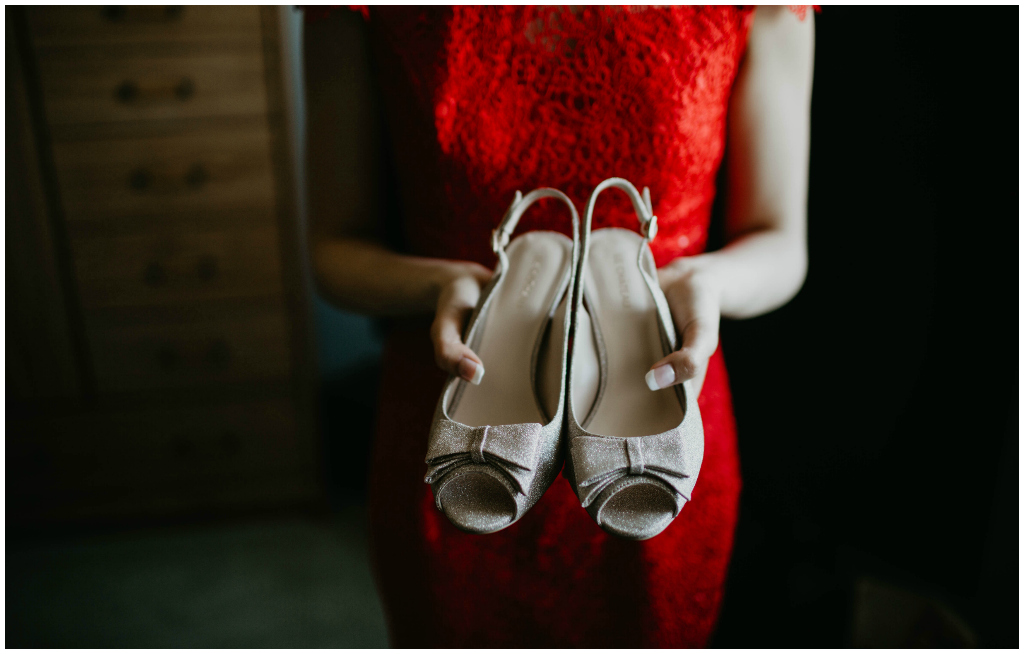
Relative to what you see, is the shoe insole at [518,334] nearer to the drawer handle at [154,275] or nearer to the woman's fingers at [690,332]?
the woman's fingers at [690,332]

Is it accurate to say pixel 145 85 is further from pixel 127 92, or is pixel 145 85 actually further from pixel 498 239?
pixel 498 239

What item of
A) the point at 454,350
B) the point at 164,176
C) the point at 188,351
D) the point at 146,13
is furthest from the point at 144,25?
the point at 454,350

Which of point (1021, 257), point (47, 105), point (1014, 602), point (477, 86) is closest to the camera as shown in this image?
point (477, 86)

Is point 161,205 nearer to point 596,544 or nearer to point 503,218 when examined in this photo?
point 503,218

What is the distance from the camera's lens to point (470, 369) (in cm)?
49

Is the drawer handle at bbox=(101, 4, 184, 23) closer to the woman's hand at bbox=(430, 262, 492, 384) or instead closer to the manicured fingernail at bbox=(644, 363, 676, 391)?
the woman's hand at bbox=(430, 262, 492, 384)

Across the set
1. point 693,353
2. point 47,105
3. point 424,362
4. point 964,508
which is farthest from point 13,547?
point 964,508

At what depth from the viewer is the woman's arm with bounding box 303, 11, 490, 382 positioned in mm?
618

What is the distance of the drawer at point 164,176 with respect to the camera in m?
1.33

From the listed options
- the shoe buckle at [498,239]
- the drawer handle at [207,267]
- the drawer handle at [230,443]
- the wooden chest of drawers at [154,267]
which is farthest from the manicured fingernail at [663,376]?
the drawer handle at [230,443]

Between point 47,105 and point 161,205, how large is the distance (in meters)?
0.29

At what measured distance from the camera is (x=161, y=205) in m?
1.38

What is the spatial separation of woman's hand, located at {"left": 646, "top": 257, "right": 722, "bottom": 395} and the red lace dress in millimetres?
77

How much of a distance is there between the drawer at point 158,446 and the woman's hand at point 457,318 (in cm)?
112
